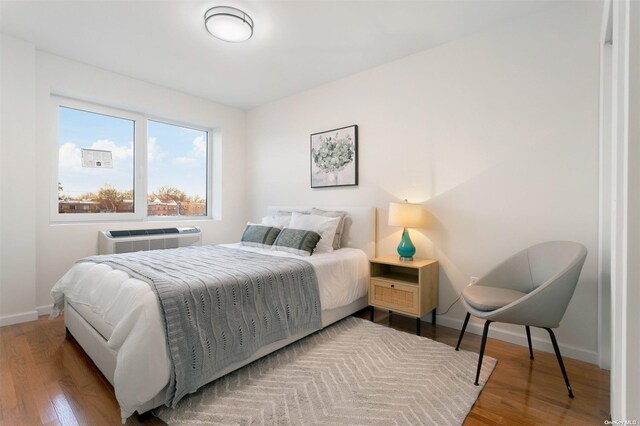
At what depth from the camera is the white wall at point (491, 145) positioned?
2.16 m

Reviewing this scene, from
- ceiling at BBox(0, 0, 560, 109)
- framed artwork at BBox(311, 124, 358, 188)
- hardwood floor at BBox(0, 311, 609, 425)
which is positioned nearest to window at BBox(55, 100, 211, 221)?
ceiling at BBox(0, 0, 560, 109)

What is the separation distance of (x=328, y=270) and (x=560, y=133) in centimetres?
208

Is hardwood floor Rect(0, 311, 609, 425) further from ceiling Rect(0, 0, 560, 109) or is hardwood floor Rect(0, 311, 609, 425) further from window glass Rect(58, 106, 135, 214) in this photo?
ceiling Rect(0, 0, 560, 109)

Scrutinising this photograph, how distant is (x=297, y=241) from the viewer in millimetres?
2961

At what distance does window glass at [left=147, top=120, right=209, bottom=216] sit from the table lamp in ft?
10.1

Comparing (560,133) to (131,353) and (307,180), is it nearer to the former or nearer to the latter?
(307,180)

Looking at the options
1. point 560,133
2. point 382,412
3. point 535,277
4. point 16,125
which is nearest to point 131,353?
point 382,412

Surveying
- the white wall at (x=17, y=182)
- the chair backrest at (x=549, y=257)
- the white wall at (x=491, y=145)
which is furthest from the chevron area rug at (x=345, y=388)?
the white wall at (x=17, y=182)

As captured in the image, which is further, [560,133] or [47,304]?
[47,304]

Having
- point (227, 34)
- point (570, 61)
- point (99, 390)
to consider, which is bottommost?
point (99, 390)

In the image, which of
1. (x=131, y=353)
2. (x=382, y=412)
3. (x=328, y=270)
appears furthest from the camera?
(x=328, y=270)

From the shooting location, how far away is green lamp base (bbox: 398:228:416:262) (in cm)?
275

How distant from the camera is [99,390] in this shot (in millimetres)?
1754

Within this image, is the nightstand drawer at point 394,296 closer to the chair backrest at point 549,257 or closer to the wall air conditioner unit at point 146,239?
the chair backrest at point 549,257
